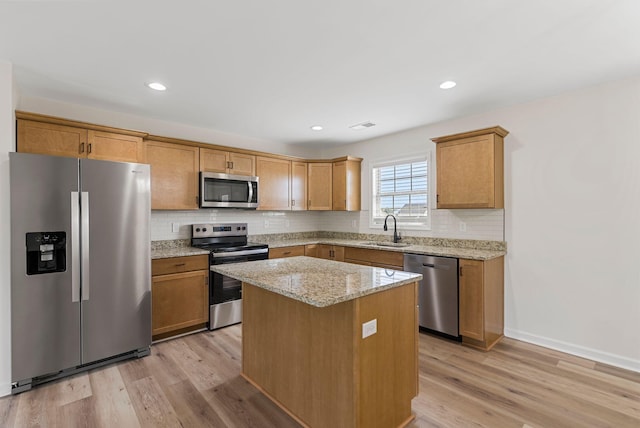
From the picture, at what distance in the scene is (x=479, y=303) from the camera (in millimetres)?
3018

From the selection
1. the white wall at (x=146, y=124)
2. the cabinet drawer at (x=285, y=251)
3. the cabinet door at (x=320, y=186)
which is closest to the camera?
the white wall at (x=146, y=124)

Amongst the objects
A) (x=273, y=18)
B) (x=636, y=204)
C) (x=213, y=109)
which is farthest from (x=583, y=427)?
(x=213, y=109)

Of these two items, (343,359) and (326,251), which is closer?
(343,359)

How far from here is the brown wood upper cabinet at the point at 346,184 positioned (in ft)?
15.8

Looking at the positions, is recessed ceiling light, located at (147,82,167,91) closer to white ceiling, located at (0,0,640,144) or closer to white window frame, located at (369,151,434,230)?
white ceiling, located at (0,0,640,144)

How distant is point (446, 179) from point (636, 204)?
157 cm

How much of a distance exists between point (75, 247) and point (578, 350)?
14.8 ft

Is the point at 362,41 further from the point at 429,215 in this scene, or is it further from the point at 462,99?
the point at 429,215

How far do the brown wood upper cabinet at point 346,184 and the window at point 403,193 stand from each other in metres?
0.27

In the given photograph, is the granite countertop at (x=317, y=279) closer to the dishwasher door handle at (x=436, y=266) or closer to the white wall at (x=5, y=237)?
the dishwasher door handle at (x=436, y=266)

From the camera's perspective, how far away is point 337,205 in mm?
4910

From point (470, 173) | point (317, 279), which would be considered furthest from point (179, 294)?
point (470, 173)

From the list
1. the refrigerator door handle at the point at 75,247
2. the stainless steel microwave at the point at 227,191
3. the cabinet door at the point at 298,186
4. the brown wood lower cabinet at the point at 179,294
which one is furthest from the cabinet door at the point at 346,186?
the refrigerator door handle at the point at 75,247

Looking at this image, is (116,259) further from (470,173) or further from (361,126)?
(470,173)
